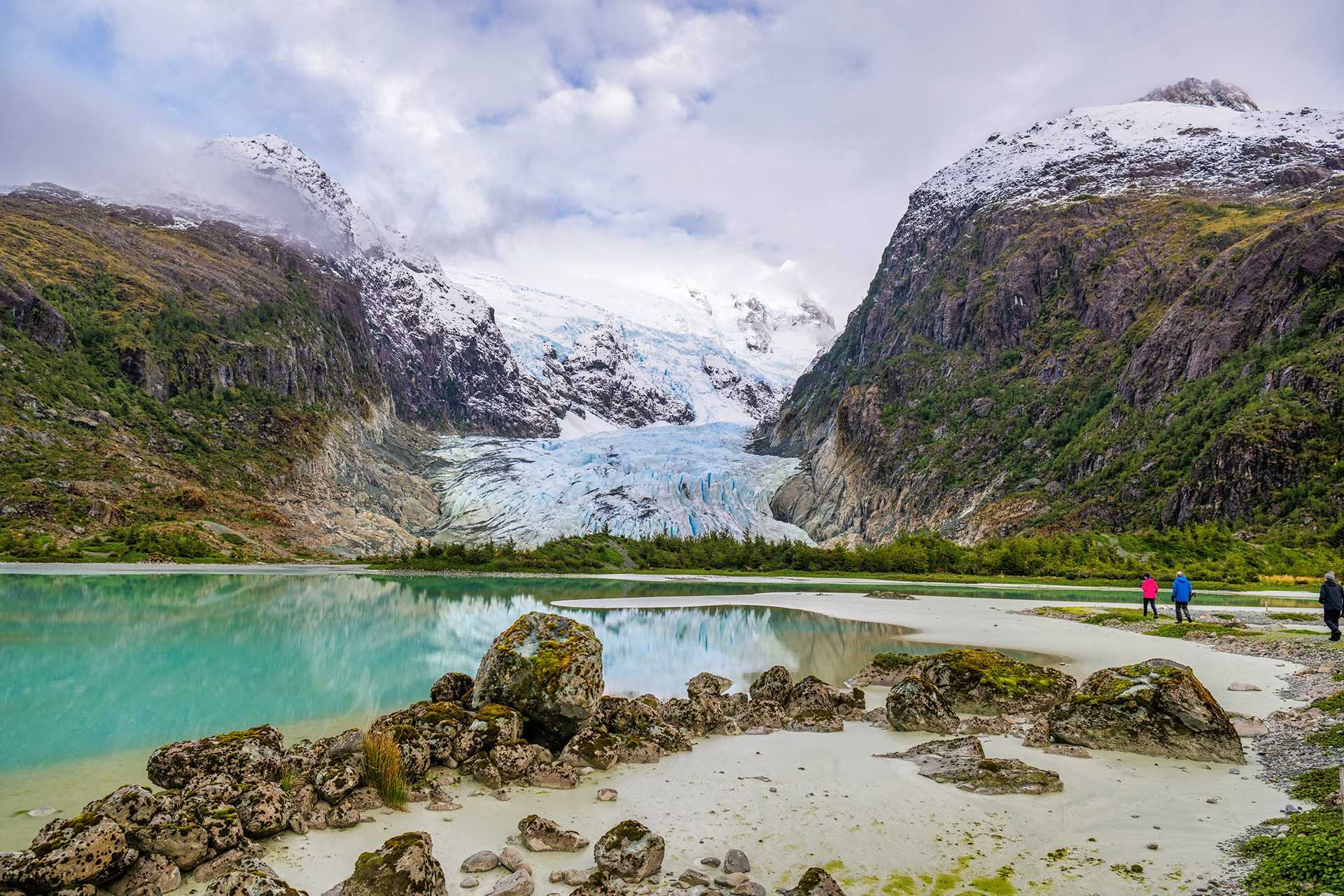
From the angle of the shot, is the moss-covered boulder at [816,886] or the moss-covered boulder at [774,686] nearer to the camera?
the moss-covered boulder at [816,886]

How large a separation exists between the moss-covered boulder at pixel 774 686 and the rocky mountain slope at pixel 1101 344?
66.1m

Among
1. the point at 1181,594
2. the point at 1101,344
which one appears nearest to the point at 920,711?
the point at 1181,594

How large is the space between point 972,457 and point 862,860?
110 metres

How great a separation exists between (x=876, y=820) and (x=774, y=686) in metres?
7.50

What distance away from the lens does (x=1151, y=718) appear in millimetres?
10555

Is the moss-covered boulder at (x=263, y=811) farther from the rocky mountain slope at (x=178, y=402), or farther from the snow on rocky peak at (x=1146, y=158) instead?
Answer: the snow on rocky peak at (x=1146, y=158)

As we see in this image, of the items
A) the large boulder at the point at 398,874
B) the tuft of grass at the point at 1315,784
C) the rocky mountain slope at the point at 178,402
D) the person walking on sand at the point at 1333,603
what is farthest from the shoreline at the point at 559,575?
the large boulder at the point at 398,874

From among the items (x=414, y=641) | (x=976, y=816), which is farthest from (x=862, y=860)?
(x=414, y=641)

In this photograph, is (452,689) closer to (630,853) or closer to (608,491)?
(630,853)

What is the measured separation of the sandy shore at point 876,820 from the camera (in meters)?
6.75

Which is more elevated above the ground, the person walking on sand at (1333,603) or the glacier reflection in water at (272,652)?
the person walking on sand at (1333,603)

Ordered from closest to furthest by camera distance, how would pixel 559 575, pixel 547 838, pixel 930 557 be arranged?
pixel 547 838
pixel 559 575
pixel 930 557

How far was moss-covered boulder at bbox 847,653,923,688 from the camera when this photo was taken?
17938 mm

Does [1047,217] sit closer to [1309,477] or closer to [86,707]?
[1309,477]
